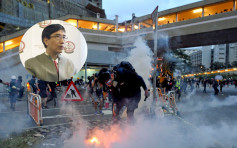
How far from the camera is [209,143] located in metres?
3.63

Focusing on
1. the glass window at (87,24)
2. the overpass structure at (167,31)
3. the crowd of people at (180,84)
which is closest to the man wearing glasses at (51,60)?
the crowd of people at (180,84)

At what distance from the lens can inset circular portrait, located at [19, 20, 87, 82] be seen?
297 inches

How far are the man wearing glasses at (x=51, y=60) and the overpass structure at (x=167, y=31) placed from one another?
11.9 metres

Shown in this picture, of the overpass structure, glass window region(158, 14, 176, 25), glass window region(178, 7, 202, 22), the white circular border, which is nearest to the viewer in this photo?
the white circular border

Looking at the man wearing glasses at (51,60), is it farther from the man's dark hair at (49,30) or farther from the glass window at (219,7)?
the glass window at (219,7)

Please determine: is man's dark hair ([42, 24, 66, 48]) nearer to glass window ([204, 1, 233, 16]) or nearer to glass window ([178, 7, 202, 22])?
glass window ([178, 7, 202, 22])

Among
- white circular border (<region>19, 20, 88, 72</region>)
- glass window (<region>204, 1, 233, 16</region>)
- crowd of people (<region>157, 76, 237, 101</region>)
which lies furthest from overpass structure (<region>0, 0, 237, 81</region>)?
white circular border (<region>19, 20, 88, 72</region>)

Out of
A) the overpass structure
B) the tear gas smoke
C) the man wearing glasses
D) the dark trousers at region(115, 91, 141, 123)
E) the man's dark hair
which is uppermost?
Answer: the overpass structure

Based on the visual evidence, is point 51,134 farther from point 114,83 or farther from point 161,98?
point 161,98

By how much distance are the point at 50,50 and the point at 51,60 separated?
46 cm

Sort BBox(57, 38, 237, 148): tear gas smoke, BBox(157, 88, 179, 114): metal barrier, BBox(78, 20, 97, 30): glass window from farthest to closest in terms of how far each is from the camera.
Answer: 1. BBox(78, 20, 97, 30): glass window
2. BBox(157, 88, 179, 114): metal barrier
3. BBox(57, 38, 237, 148): tear gas smoke

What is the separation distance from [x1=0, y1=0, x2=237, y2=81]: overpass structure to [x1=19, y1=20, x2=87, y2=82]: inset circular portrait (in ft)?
37.7

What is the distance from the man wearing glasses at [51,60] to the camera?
7.64 m

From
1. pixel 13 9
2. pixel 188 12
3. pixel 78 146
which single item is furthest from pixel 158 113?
pixel 13 9
